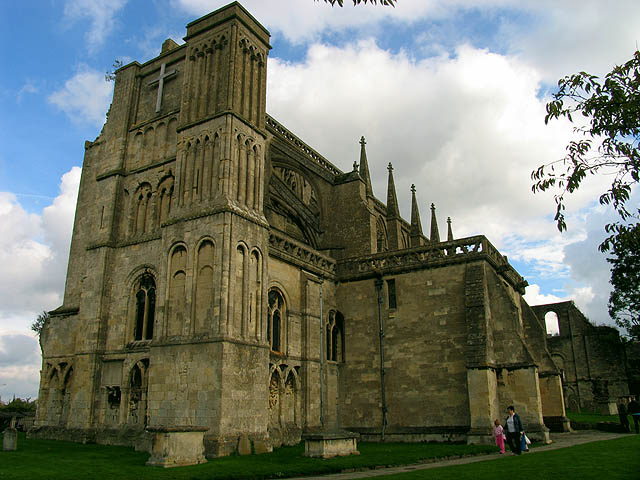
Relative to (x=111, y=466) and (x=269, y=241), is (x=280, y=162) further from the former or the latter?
(x=111, y=466)

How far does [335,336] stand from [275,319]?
439 cm

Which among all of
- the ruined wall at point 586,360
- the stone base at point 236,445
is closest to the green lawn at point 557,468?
the stone base at point 236,445

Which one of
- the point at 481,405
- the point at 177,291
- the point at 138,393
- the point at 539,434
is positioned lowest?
the point at 539,434

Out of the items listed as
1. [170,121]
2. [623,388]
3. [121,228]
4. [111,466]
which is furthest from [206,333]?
[623,388]

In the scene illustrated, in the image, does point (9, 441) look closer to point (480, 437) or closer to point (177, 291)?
point (177, 291)

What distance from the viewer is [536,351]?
24250 mm

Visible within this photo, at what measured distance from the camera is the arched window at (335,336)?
2386cm

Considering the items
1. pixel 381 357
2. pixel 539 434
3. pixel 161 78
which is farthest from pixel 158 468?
pixel 161 78

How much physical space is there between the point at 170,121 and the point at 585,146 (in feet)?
60.3

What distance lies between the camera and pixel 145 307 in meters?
20.5

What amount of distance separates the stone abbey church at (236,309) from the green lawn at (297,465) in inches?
93.6

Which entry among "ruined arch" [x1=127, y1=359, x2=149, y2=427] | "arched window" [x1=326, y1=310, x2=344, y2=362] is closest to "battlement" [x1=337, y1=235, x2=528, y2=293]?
"arched window" [x1=326, y1=310, x2=344, y2=362]

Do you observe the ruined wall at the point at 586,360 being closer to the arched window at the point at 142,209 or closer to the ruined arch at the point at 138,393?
the arched window at the point at 142,209

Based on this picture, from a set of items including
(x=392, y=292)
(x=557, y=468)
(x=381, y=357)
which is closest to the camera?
(x=557, y=468)
